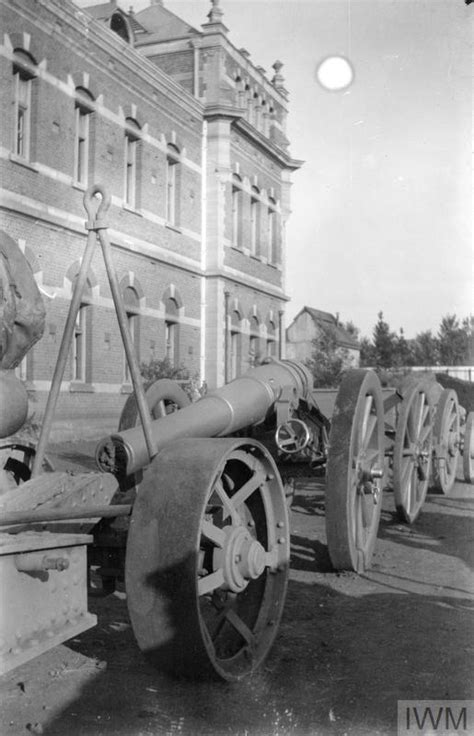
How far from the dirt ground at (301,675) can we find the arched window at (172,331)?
52.1 feet

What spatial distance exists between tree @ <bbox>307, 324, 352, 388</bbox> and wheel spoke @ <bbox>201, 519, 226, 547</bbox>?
2330 centimetres

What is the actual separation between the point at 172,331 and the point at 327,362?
11782 millimetres

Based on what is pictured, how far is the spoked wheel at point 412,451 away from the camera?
281 inches

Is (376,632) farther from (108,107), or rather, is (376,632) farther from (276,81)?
(276,81)

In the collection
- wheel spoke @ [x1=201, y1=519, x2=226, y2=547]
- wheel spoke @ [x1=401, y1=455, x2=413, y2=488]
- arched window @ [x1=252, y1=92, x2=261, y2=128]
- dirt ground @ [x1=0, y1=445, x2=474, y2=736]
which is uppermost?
arched window @ [x1=252, y1=92, x2=261, y2=128]

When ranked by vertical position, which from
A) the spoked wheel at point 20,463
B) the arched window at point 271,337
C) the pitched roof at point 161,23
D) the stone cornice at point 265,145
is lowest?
the spoked wheel at point 20,463

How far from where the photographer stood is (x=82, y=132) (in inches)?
693

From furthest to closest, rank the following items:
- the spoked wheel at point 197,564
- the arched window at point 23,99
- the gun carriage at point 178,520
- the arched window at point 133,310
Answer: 1. the arched window at point 133,310
2. the arched window at point 23,99
3. the spoked wheel at point 197,564
4. the gun carriage at point 178,520

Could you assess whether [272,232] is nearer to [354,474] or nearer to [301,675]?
[354,474]

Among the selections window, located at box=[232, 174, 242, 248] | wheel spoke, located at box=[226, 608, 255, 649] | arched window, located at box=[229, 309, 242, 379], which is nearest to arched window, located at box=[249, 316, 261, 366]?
arched window, located at box=[229, 309, 242, 379]

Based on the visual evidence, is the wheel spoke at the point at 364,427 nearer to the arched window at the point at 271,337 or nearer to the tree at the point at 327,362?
the tree at the point at 327,362

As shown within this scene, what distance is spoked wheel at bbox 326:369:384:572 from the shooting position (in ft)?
17.3

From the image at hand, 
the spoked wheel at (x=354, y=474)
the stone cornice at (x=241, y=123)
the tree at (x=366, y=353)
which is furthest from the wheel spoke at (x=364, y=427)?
the tree at (x=366, y=353)

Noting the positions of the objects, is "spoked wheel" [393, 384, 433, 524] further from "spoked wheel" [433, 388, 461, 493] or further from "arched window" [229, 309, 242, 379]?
"arched window" [229, 309, 242, 379]
